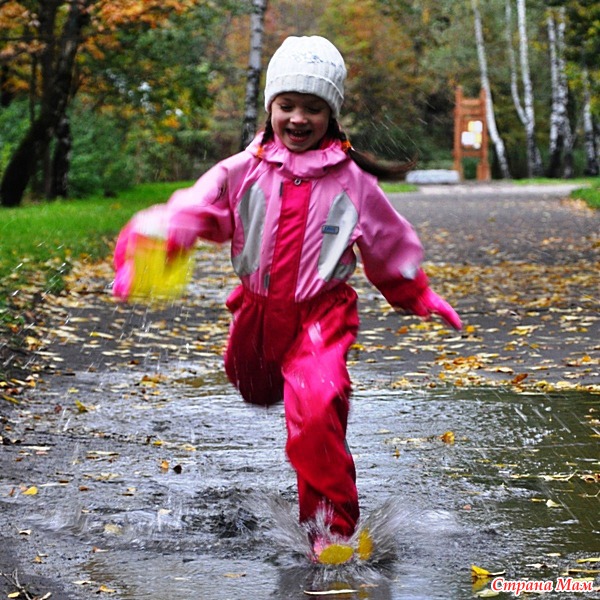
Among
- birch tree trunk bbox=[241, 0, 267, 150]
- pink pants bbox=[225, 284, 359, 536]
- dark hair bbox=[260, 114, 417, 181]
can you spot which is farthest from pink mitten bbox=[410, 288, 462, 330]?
birch tree trunk bbox=[241, 0, 267, 150]

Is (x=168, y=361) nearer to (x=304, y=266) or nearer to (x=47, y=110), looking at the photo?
(x=304, y=266)

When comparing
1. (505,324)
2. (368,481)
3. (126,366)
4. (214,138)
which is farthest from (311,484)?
(214,138)

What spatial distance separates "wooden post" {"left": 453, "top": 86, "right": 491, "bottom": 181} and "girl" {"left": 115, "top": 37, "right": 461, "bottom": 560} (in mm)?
43912

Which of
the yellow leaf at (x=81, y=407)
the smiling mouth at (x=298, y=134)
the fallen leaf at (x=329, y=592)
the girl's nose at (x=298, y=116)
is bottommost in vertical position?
the yellow leaf at (x=81, y=407)

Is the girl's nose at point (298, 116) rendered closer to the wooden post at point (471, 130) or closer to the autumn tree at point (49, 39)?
the autumn tree at point (49, 39)

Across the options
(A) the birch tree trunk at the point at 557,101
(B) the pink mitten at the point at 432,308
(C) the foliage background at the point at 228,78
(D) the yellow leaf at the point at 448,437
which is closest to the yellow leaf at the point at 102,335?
(D) the yellow leaf at the point at 448,437

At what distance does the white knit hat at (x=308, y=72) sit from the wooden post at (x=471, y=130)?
1726 inches

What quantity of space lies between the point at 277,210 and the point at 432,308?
0.73 m

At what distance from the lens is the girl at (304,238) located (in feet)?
14.9

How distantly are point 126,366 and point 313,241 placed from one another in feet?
15.3

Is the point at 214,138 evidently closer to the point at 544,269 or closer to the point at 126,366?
the point at 544,269

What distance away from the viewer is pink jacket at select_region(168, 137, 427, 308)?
4.63 m

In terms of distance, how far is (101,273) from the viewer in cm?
1495

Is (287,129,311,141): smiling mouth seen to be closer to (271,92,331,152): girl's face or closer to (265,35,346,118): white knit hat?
(271,92,331,152): girl's face
